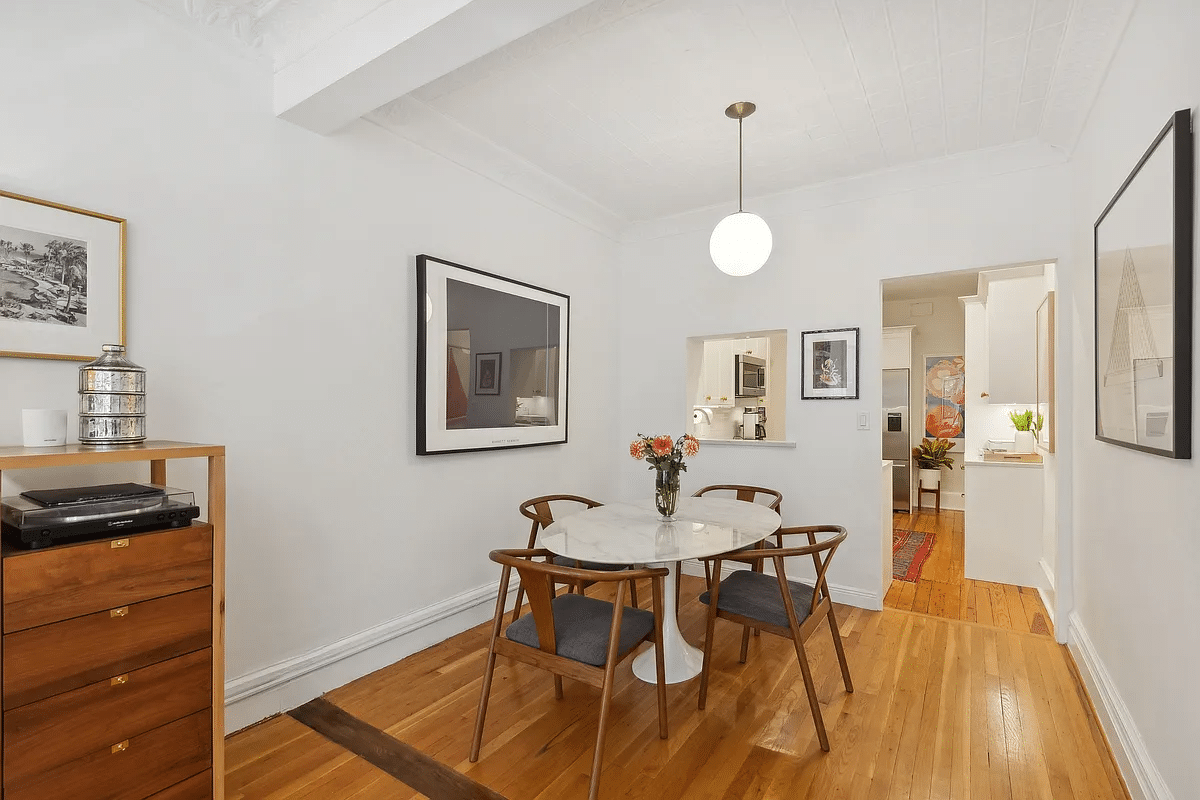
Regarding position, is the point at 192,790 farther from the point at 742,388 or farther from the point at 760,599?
the point at 742,388

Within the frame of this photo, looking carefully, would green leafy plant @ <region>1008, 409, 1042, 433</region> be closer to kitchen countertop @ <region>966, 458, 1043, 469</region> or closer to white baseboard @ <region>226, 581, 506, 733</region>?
kitchen countertop @ <region>966, 458, 1043, 469</region>

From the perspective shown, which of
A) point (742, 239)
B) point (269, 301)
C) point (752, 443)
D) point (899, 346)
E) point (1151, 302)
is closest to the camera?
point (1151, 302)

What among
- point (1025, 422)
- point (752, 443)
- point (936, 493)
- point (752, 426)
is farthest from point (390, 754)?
point (936, 493)

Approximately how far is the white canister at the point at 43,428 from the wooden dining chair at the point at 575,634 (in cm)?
127

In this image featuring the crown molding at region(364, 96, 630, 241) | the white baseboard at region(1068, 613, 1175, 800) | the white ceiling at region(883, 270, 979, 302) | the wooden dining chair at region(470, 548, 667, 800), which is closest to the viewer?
the white baseboard at region(1068, 613, 1175, 800)

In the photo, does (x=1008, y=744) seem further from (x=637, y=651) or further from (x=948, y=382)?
(x=948, y=382)

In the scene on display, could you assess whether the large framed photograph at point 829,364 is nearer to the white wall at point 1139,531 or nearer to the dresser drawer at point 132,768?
the white wall at point 1139,531

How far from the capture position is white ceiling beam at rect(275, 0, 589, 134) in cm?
184

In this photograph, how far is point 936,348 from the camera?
294 inches

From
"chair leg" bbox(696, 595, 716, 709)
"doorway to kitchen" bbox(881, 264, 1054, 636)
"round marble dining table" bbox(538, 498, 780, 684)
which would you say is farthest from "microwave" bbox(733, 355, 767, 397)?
"chair leg" bbox(696, 595, 716, 709)

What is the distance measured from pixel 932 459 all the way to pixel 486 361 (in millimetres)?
6196

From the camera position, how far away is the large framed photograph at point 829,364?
12.3ft

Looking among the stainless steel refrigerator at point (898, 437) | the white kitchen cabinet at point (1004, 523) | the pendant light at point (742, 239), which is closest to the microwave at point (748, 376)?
the stainless steel refrigerator at point (898, 437)

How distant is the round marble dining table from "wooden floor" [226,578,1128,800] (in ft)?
0.47
